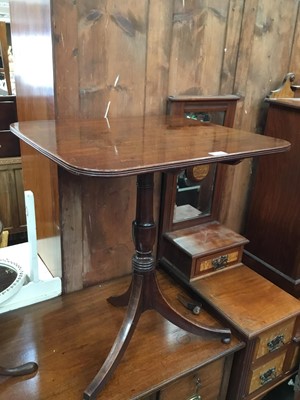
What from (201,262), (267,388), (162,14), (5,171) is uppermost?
(162,14)

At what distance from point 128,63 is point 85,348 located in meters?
1.10

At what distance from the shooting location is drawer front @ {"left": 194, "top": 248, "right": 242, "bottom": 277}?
1.70 meters

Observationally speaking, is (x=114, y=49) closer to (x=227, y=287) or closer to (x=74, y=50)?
(x=74, y=50)

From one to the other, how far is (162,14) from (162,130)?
53cm

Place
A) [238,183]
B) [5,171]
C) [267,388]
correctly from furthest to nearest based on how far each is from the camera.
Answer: [5,171], [238,183], [267,388]

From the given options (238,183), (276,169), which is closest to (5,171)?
(238,183)

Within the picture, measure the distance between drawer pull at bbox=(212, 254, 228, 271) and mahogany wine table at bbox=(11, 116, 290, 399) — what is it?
37 centimetres

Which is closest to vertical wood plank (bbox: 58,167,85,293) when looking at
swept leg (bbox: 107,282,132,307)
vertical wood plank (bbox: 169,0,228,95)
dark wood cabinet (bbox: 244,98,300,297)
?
swept leg (bbox: 107,282,132,307)

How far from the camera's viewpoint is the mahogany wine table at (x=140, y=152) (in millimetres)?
934

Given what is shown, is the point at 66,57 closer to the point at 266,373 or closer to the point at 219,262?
the point at 219,262

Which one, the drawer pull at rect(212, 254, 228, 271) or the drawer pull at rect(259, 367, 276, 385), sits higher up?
the drawer pull at rect(212, 254, 228, 271)

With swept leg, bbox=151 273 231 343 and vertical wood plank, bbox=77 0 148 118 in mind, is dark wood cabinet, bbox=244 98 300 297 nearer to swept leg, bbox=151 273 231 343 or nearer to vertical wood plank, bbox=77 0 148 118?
swept leg, bbox=151 273 231 343

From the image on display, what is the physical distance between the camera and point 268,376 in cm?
162

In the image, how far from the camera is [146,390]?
4.02ft
